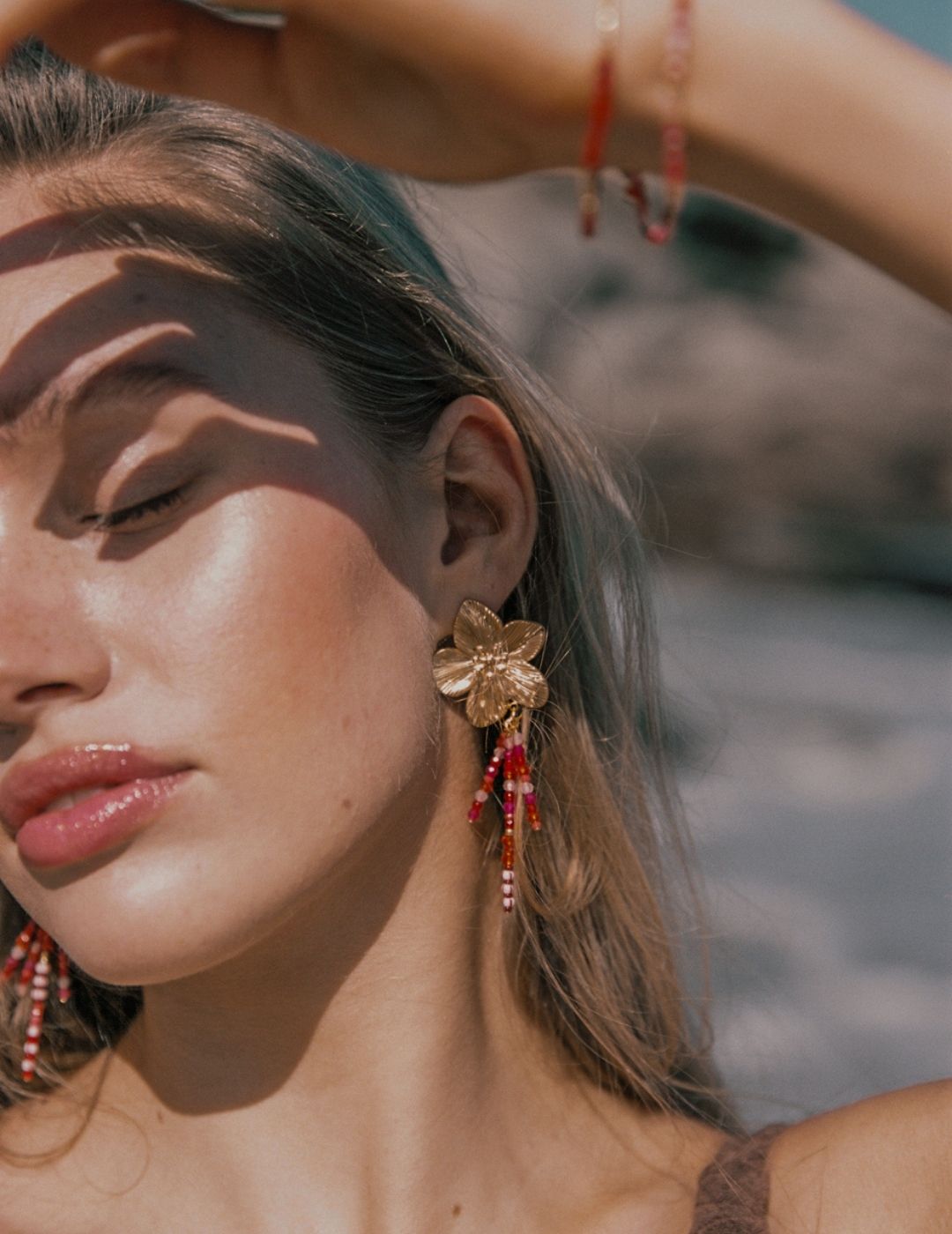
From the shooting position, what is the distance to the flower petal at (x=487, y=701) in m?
2.22

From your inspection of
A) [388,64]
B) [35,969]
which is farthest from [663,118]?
[35,969]

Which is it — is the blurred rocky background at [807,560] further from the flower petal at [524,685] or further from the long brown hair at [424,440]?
the flower petal at [524,685]

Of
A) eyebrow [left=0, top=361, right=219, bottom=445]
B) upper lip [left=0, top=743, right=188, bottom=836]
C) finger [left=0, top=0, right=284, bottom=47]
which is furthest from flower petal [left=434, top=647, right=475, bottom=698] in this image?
finger [left=0, top=0, right=284, bottom=47]

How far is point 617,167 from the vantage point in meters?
1.54

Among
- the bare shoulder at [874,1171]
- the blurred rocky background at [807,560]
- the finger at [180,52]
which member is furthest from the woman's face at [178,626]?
the blurred rocky background at [807,560]

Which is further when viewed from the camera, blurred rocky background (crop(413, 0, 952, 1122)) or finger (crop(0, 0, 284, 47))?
blurred rocky background (crop(413, 0, 952, 1122))

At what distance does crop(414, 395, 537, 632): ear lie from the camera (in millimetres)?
2246

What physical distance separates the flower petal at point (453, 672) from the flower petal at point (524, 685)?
8cm

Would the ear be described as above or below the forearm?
below

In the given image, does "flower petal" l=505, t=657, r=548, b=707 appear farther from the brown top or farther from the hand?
the hand

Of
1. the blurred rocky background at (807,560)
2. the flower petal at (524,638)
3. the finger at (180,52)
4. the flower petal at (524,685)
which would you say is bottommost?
the blurred rocky background at (807,560)

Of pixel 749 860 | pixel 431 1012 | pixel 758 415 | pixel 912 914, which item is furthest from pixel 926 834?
pixel 431 1012

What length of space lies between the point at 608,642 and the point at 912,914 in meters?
2.96

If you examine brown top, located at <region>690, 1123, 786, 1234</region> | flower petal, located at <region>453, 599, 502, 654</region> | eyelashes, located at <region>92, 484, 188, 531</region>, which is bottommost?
brown top, located at <region>690, 1123, 786, 1234</region>
